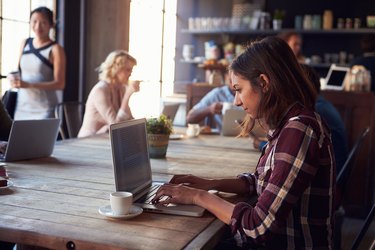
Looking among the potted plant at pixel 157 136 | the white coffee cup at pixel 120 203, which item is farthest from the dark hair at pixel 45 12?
the white coffee cup at pixel 120 203

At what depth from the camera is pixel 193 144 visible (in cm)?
287

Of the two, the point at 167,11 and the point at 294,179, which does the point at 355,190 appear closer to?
the point at 294,179

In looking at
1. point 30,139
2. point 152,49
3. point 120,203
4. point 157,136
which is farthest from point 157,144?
point 152,49

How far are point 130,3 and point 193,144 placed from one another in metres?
2.56

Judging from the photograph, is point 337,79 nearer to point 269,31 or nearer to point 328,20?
point 328,20

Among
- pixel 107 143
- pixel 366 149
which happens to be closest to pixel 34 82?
pixel 107 143

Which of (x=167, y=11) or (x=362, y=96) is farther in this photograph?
(x=167, y=11)

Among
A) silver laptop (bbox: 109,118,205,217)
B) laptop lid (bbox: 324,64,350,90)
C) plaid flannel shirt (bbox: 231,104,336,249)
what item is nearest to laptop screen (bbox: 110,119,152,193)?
silver laptop (bbox: 109,118,205,217)

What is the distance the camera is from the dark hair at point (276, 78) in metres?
1.37

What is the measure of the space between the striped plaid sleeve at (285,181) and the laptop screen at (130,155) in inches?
16.0

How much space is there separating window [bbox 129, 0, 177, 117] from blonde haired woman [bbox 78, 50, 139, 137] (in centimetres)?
155

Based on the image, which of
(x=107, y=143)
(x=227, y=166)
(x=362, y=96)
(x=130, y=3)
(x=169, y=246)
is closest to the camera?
(x=169, y=246)

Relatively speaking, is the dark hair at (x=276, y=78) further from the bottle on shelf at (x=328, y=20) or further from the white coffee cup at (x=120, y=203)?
the bottle on shelf at (x=328, y=20)

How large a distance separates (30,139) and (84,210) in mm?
767
